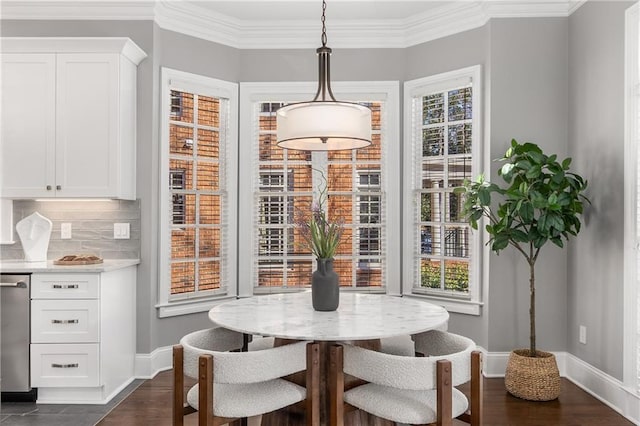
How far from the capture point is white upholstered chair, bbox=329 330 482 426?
1.90 metres

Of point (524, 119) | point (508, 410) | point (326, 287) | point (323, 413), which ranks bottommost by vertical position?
point (508, 410)

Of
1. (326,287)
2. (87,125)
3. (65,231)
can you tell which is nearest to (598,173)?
(326,287)

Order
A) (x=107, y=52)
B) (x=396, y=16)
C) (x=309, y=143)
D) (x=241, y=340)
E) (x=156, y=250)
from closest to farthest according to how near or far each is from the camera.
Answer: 1. (x=241, y=340)
2. (x=309, y=143)
3. (x=107, y=52)
4. (x=156, y=250)
5. (x=396, y=16)

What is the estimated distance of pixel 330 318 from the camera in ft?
7.83

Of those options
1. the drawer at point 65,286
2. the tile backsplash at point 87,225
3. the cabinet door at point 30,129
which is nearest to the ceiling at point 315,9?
the cabinet door at point 30,129

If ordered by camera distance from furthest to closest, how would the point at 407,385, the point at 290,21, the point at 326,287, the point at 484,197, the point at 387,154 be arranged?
the point at 387,154, the point at 290,21, the point at 484,197, the point at 326,287, the point at 407,385

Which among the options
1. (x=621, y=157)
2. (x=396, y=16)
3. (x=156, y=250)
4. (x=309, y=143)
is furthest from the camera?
(x=396, y=16)

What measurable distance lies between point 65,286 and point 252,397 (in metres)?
1.94

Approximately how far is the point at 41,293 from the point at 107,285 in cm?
42

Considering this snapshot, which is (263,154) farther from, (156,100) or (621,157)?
(621,157)

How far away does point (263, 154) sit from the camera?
4559mm

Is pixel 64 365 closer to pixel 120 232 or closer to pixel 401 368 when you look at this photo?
pixel 120 232

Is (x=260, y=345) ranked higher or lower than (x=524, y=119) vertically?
lower

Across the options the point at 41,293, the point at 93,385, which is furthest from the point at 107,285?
the point at 93,385
